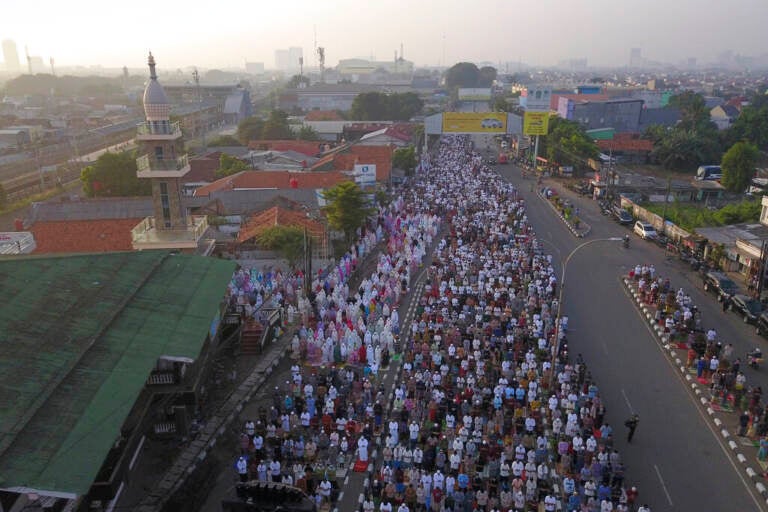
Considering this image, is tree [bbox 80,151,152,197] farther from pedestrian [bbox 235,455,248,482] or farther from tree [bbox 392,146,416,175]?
pedestrian [bbox 235,455,248,482]

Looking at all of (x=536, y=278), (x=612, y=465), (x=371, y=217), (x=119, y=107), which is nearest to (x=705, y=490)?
(x=612, y=465)

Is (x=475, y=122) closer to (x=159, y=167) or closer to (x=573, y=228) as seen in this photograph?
(x=573, y=228)

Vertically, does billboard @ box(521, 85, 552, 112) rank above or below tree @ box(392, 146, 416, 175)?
above

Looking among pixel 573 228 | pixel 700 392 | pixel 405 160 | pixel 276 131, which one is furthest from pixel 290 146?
pixel 700 392

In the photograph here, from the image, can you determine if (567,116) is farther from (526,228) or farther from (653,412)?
(653,412)

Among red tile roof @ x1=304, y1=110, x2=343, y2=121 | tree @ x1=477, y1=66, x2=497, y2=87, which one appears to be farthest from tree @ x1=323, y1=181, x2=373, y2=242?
tree @ x1=477, y1=66, x2=497, y2=87

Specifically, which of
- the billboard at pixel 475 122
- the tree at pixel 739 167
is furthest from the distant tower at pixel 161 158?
the tree at pixel 739 167

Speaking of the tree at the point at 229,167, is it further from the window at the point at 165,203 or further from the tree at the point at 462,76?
the tree at the point at 462,76
